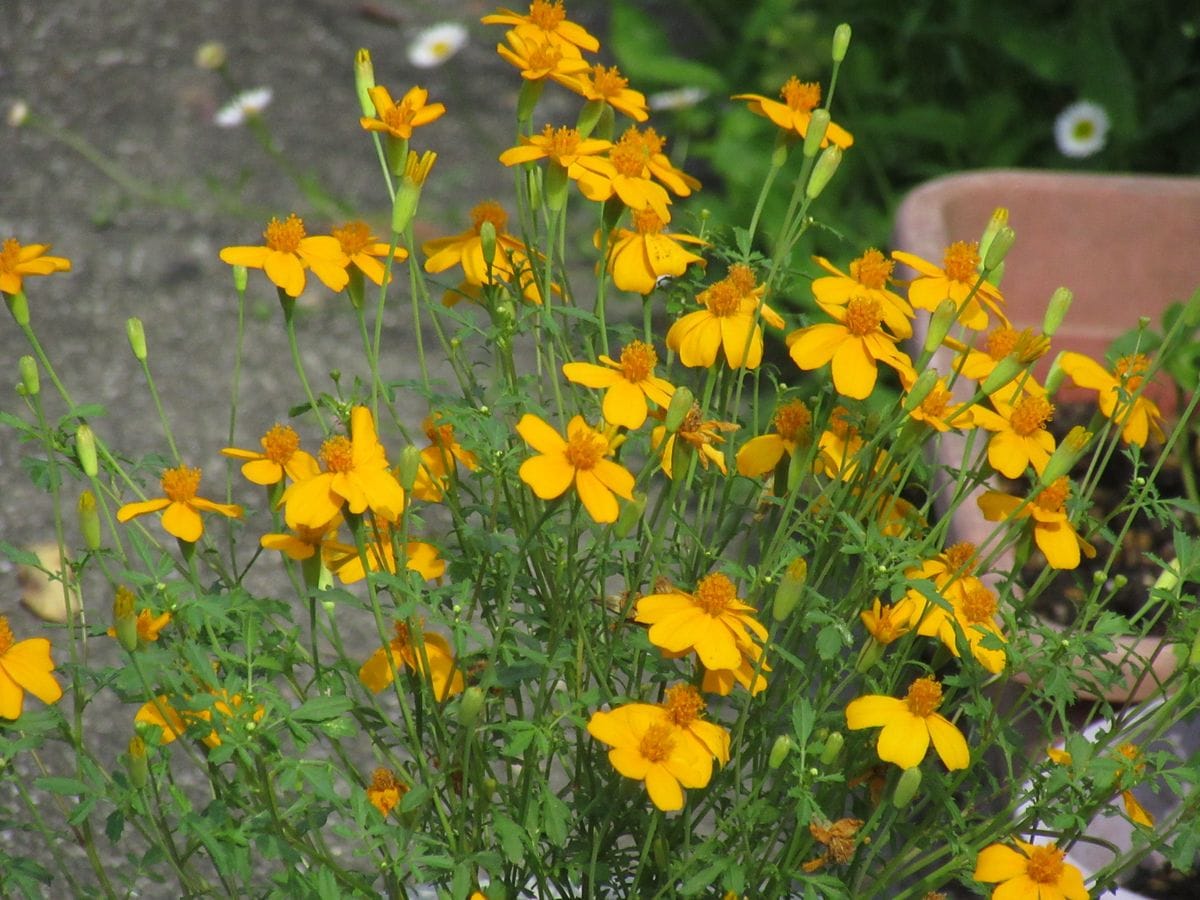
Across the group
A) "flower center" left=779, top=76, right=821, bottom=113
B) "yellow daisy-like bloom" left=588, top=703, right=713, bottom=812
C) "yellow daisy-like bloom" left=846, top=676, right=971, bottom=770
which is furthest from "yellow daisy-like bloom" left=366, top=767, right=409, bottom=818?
"flower center" left=779, top=76, right=821, bottom=113

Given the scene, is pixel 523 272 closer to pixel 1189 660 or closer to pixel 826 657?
pixel 826 657

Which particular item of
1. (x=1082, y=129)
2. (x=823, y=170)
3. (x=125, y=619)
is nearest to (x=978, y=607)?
(x=823, y=170)

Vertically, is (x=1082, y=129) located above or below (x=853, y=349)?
below

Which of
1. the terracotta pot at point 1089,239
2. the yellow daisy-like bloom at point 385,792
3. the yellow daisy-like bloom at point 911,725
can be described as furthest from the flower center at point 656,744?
the terracotta pot at point 1089,239

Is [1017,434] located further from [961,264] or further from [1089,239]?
[1089,239]

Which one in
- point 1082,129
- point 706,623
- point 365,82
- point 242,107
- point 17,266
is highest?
point 365,82

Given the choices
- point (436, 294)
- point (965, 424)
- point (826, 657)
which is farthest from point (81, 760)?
point (436, 294)
